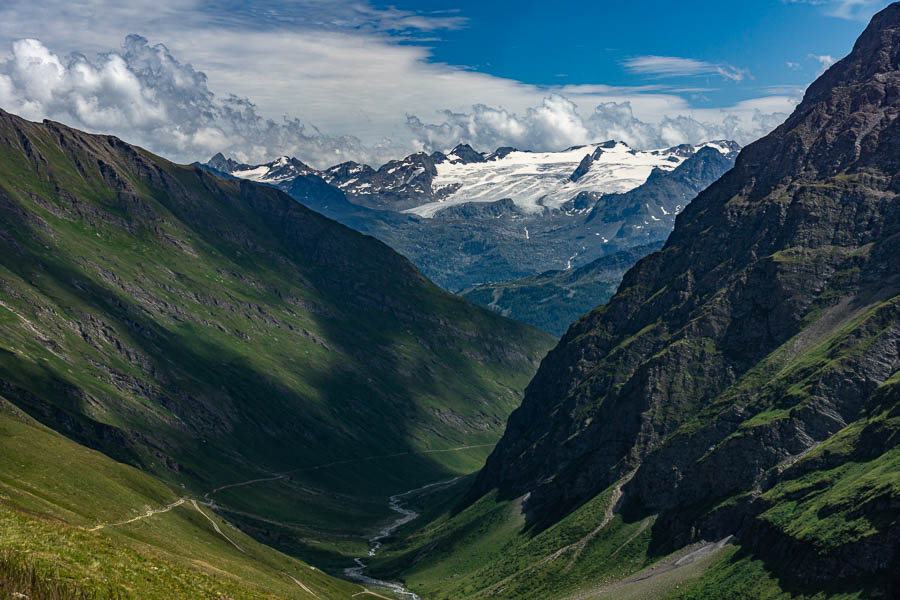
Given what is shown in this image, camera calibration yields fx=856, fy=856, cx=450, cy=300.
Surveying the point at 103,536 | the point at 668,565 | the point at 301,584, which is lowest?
the point at 301,584

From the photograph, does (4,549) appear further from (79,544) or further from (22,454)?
(22,454)

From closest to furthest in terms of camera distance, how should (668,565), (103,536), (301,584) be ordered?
1. (103,536)
2. (668,565)
3. (301,584)

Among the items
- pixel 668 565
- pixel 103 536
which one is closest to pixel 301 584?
pixel 668 565

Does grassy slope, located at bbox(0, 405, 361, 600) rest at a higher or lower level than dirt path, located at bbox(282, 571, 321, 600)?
higher

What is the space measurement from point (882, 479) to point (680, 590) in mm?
45192

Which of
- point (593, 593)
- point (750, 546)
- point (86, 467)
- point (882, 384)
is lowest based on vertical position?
point (593, 593)

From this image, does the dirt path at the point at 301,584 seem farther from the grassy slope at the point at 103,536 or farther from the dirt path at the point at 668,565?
the dirt path at the point at 668,565

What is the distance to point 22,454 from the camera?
167375 millimetres

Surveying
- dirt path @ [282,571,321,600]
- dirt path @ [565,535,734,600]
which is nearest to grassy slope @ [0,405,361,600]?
dirt path @ [282,571,321,600]

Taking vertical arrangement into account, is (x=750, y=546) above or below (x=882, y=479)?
below

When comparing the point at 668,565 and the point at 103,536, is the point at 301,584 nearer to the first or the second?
the point at 668,565

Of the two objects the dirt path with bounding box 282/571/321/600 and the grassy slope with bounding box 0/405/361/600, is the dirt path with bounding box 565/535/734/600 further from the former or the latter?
the grassy slope with bounding box 0/405/361/600

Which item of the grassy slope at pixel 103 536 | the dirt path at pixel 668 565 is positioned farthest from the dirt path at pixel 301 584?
the dirt path at pixel 668 565

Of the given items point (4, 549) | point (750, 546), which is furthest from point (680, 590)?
point (4, 549)
